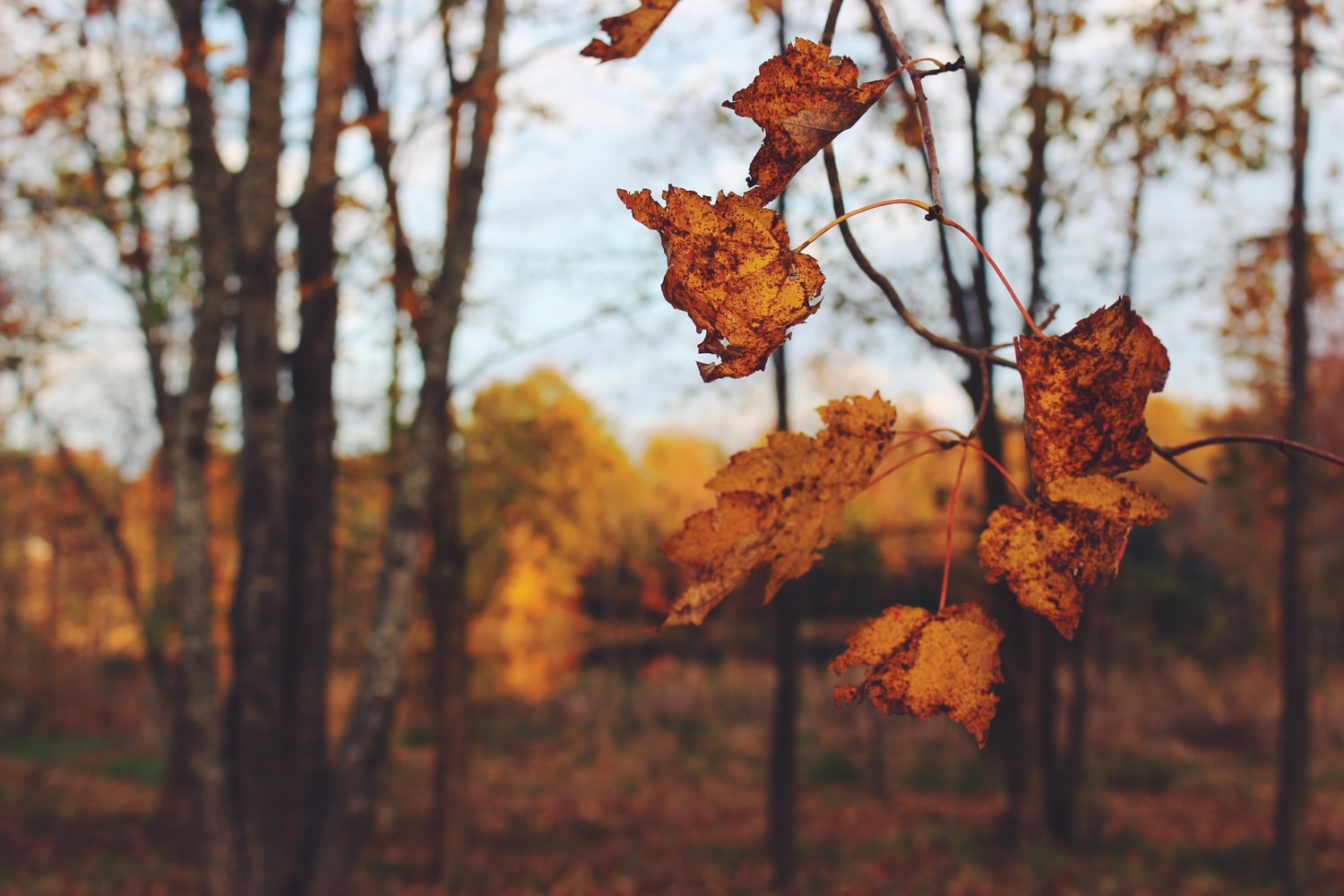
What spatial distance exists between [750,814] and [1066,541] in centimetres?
1079

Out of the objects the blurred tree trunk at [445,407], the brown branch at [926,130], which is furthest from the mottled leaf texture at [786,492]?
the blurred tree trunk at [445,407]

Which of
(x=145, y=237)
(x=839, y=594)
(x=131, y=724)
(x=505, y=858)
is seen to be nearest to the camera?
(x=145, y=237)

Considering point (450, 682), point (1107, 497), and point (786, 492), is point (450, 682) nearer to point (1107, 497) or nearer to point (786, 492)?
point (786, 492)

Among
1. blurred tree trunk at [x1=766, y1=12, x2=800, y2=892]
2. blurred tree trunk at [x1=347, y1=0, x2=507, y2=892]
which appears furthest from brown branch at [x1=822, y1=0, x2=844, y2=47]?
blurred tree trunk at [x1=766, y1=12, x2=800, y2=892]

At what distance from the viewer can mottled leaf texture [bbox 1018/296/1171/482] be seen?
0.76 meters

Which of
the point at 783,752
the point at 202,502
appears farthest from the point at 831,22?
the point at 783,752

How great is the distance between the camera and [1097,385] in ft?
2.52

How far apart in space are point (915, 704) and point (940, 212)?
0.43 meters

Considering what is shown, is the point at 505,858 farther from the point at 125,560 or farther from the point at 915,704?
the point at 915,704

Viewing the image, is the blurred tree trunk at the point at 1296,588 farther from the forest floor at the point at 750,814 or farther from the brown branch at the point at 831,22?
the brown branch at the point at 831,22

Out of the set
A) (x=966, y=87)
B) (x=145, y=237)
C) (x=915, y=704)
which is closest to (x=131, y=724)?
(x=145, y=237)

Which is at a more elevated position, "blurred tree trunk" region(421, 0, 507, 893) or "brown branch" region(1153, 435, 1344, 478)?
"brown branch" region(1153, 435, 1344, 478)

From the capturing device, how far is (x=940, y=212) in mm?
704

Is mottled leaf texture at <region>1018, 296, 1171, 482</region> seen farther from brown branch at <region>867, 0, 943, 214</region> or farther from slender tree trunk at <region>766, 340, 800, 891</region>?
slender tree trunk at <region>766, 340, 800, 891</region>
